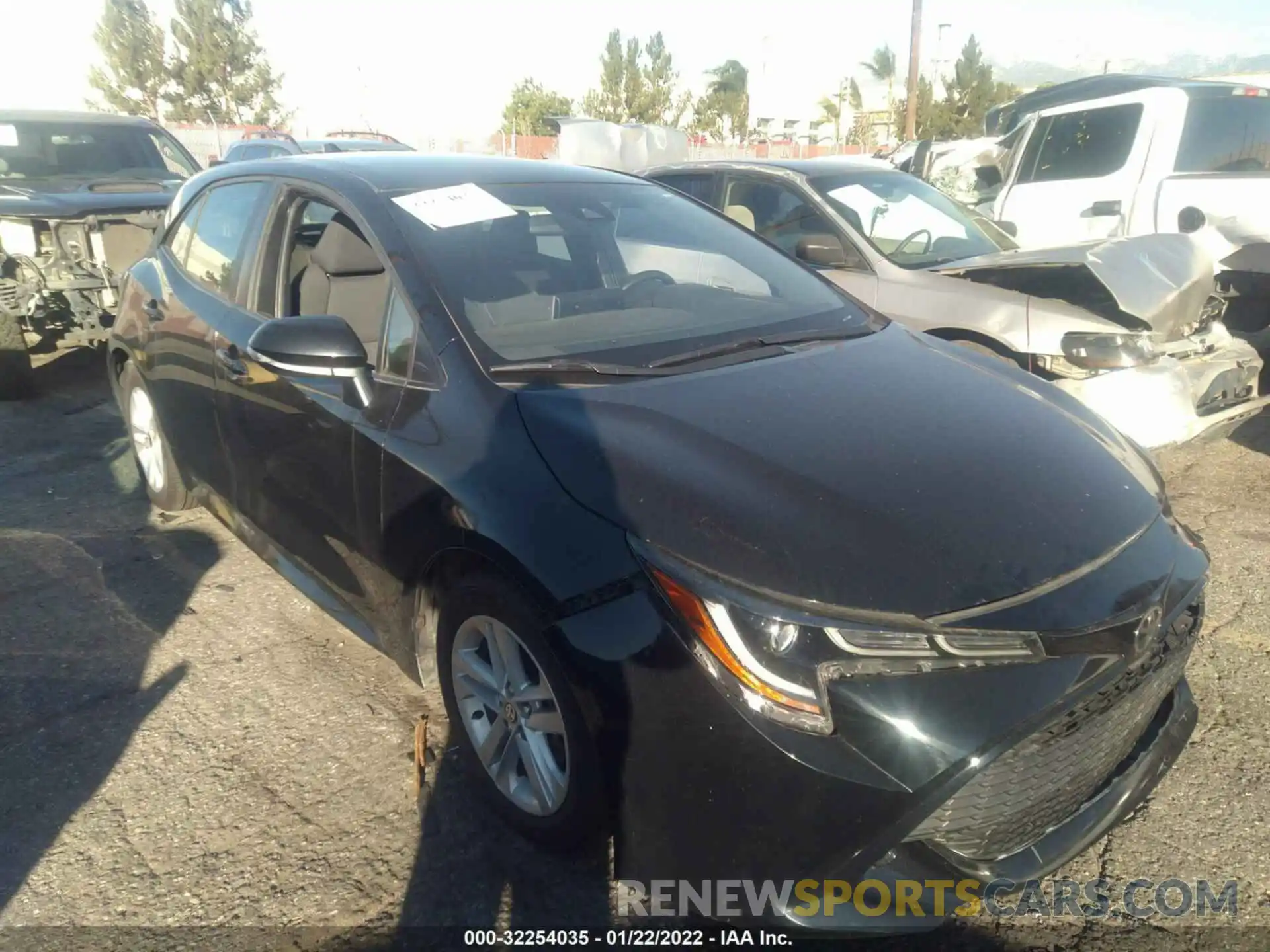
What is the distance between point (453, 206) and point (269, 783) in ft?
5.87

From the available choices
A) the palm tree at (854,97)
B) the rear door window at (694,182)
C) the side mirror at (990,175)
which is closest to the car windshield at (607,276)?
the rear door window at (694,182)

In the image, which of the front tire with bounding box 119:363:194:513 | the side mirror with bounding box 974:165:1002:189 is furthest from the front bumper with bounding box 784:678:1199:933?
the side mirror with bounding box 974:165:1002:189

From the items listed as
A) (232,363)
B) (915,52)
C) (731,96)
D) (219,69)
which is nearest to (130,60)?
(219,69)

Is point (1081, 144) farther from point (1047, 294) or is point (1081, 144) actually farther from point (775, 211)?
point (1047, 294)

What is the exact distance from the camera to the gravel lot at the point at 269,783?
2.26m

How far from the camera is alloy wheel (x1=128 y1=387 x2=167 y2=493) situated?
4312mm

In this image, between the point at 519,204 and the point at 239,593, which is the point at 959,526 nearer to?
the point at 519,204

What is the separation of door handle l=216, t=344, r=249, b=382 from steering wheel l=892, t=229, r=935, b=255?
3599 millimetres

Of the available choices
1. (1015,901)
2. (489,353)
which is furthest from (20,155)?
(1015,901)

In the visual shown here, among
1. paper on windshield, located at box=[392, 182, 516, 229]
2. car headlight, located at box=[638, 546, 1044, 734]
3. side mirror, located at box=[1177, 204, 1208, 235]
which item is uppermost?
paper on windshield, located at box=[392, 182, 516, 229]

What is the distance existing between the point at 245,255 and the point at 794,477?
2.27 m

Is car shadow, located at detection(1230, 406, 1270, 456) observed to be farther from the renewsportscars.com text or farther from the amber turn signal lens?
the amber turn signal lens

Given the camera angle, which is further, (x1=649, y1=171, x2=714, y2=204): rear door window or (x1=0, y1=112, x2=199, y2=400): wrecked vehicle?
(x1=0, y1=112, x2=199, y2=400): wrecked vehicle

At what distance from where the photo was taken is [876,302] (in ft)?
16.6
